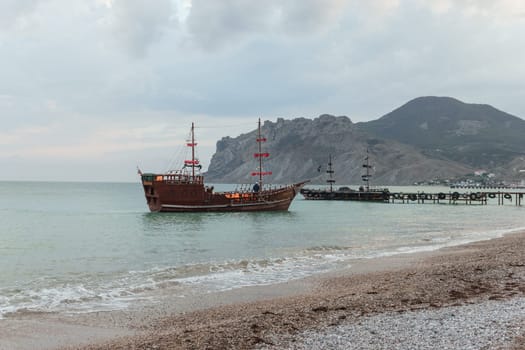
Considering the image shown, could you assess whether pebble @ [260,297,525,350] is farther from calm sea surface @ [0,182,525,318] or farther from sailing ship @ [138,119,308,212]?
sailing ship @ [138,119,308,212]

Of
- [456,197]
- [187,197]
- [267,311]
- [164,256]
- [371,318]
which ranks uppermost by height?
[187,197]

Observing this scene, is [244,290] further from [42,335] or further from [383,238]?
[383,238]

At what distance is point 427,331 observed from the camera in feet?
28.0

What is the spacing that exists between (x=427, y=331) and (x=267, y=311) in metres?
3.93

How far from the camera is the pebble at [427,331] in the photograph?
7832 millimetres

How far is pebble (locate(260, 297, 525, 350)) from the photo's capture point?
25.7ft

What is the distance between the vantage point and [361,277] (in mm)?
17016

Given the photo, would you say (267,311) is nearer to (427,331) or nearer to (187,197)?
(427,331)

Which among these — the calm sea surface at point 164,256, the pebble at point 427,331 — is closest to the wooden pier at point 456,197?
the calm sea surface at point 164,256

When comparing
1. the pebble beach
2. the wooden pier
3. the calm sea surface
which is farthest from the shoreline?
the wooden pier

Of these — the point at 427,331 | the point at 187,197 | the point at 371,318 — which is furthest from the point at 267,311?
the point at 187,197

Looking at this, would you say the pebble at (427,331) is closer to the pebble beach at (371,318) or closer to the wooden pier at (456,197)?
the pebble beach at (371,318)

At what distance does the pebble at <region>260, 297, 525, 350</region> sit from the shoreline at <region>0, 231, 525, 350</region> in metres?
0.33

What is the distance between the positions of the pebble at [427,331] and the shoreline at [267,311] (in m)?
0.33
